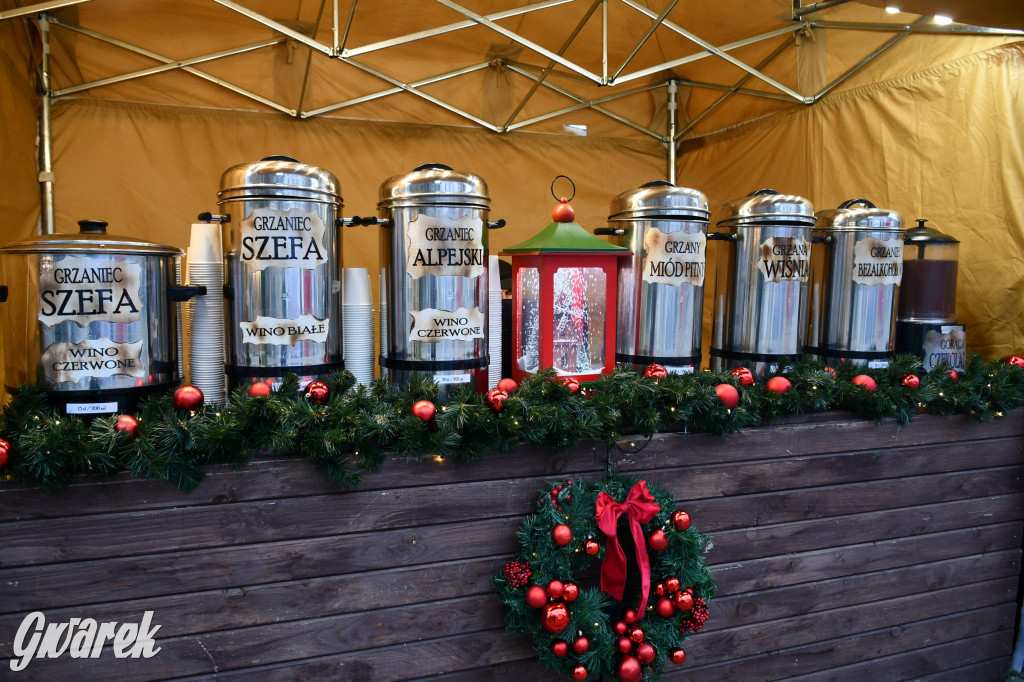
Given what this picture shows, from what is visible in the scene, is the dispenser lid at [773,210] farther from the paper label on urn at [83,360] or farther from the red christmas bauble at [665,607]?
the paper label on urn at [83,360]

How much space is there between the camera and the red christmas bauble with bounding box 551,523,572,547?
1504mm

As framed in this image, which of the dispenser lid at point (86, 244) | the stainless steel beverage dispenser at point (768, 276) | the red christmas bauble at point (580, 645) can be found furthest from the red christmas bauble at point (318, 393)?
the stainless steel beverage dispenser at point (768, 276)

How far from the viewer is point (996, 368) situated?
7.32ft

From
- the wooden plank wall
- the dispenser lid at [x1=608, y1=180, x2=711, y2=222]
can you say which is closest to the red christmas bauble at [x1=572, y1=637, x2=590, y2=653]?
the wooden plank wall

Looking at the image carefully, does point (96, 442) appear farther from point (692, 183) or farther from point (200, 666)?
point (692, 183)

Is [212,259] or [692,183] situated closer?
→ [212,259]

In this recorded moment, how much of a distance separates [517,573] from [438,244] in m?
0.84

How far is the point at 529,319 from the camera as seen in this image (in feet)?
6.08

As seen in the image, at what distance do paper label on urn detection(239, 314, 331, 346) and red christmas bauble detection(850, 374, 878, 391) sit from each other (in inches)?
61.0

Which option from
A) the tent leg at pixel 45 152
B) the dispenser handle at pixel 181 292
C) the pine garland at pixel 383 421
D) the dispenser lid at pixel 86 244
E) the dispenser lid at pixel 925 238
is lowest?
the pine garland at pixel 383 421

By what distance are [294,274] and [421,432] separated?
51 cm

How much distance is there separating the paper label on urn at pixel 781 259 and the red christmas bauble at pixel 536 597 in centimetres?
118

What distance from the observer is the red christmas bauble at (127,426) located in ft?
4.28

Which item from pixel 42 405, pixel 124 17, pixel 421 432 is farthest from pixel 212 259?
pixel 124 17
